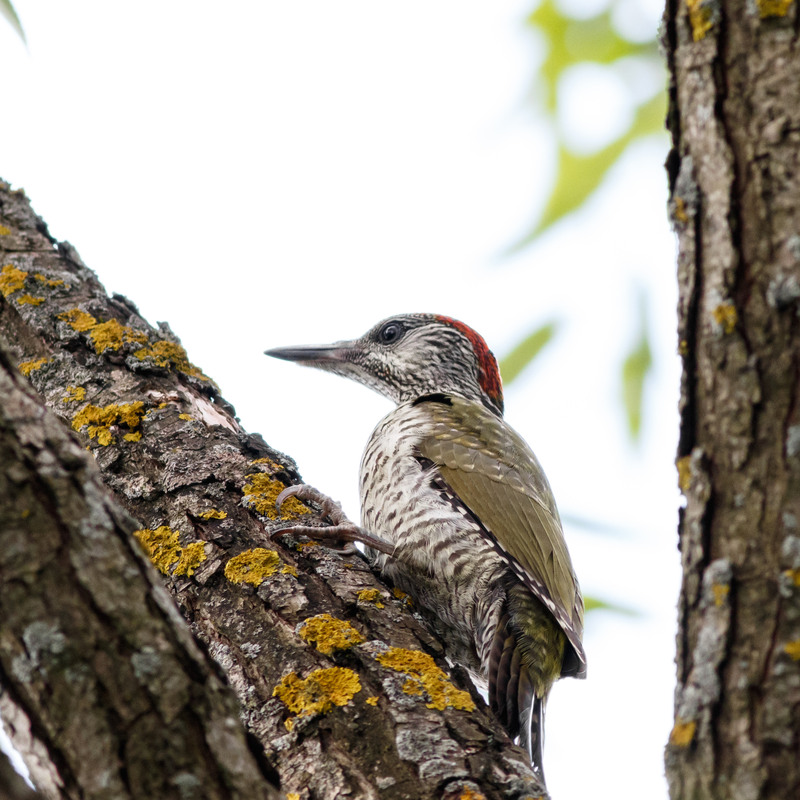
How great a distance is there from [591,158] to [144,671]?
115 inches

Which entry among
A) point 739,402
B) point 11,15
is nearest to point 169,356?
point 11,15

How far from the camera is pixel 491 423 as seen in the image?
156 inches

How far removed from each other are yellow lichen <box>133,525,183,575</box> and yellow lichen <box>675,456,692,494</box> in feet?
4.89

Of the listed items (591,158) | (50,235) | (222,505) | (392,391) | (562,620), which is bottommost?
(222,505)

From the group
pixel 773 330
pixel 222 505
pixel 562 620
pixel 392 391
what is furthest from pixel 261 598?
pixel 392 391

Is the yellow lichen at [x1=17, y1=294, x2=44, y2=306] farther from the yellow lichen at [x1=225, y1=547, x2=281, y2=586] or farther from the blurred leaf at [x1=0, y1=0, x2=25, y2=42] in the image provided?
the yellow lichen at [x1=225, y1=547, x2=281, y2=586]

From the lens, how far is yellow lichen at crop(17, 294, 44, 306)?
3.16m

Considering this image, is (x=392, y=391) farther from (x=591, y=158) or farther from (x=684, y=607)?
(x=684, y=607)

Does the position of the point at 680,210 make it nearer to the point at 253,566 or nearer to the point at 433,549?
the point at 253,566

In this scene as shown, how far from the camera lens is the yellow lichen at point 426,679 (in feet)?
6.60

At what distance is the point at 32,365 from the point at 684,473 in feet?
7.70

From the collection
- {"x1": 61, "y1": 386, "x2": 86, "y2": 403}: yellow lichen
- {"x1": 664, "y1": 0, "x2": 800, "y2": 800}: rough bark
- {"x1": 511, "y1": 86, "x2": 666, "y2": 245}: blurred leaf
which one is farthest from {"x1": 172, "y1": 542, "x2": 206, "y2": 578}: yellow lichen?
{"x1": 511, "y1": 86, "x2": 666, "y2": 245}: blurred leaf

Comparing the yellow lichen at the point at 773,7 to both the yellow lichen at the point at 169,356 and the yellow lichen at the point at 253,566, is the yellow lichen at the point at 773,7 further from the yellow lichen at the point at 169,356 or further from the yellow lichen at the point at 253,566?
the yellow lichen at the point at 169,356

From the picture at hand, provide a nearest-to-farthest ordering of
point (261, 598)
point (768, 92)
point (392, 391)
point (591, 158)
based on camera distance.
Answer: point (768, 92), point (261, 598), point (591, 158), point (392, 391)
